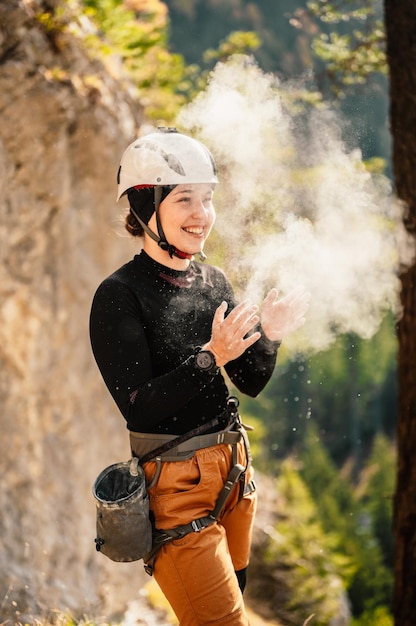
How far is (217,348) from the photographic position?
2447mm

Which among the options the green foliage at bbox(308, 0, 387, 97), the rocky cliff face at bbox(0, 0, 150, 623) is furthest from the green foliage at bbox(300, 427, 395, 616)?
the green foliage at bbox(308, 0, 387, 97)

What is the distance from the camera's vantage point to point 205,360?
8.00ft

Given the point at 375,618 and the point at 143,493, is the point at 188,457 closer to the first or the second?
the point at 143,493

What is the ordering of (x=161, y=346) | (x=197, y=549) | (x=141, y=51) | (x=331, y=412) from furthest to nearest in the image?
(x=331, y=412), (x=141, y=51), (x=161, y=346), (x=197, y=549)

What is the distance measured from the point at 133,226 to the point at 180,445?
0.85 m

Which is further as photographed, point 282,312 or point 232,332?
point 282,312

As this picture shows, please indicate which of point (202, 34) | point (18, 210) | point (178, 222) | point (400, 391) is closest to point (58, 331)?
point (18, 210)

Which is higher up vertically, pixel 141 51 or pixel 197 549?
Answer: pixel 197 549

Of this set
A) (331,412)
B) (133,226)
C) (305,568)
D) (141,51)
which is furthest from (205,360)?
(331,412)

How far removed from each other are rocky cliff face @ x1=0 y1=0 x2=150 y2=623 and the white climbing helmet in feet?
14.1

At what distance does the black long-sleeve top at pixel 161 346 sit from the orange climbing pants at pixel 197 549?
151 millimetres

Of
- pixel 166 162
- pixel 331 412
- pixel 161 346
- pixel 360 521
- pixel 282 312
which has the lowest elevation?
pixel 331 412

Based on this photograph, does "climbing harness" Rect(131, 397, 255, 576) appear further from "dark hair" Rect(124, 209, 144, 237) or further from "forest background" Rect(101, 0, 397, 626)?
"forest background" Rect(101, 0, 397, 626)

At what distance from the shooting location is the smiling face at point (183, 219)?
2.74 m
